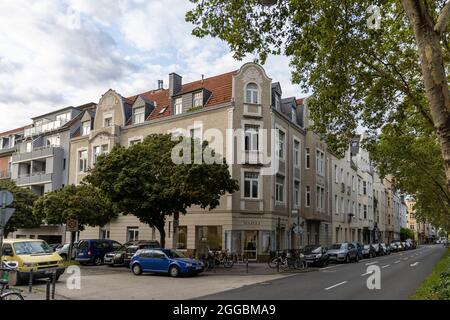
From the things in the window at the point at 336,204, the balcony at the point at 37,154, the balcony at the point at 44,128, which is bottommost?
the window at the point at 336,204

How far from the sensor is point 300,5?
1188cm

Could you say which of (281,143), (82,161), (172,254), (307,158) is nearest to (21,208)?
(82,161)

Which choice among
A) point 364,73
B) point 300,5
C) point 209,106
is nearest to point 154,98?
point 209,106

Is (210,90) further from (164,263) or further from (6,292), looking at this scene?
(6,292)

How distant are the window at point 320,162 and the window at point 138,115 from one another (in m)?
16.9

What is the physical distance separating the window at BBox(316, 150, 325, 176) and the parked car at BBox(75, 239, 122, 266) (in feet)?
72.1

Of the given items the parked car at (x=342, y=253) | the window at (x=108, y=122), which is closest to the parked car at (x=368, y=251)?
the parked car at (x=342, y=253)

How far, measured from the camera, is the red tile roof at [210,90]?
33.6 metres

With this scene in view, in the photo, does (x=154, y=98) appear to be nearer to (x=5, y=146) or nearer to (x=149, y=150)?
(x=149, y=150)

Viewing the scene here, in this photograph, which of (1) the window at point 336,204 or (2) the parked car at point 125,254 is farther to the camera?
(1) the window at point 336,204

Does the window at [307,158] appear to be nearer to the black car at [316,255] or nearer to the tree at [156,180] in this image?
the black car at [316,255]

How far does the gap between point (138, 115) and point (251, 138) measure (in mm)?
12293

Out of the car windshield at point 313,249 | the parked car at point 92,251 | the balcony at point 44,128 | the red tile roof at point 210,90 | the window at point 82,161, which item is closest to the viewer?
the parked car at point 92,251

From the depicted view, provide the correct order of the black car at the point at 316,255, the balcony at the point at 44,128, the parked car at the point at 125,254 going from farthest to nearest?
1. the balcony at the point at 44,128
2. the black car at the point at 316,255
3. the parked car at the point at 125,254
